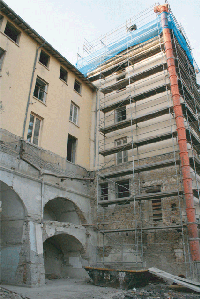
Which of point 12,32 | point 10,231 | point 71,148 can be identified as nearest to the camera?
point 10,231

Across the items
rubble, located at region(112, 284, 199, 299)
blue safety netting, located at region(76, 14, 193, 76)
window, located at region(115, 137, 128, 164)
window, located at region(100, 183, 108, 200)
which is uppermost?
blue safety netting, located at region(76, 14, 193, 76)

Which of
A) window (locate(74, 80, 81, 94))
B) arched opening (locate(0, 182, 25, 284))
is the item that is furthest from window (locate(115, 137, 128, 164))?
arched opening (locate(0, 182, 25, 284))

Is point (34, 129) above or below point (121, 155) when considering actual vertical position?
above

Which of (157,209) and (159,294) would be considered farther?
(157,209)

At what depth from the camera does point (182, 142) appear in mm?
13500

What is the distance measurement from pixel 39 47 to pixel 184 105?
9.54 metres

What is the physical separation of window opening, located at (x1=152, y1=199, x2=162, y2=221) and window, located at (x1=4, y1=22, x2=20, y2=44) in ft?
39.5

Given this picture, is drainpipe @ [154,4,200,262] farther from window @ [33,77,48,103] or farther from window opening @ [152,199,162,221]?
window @ [33,77,48,103]

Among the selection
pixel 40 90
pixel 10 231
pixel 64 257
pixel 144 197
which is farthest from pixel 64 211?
pixel 40 90

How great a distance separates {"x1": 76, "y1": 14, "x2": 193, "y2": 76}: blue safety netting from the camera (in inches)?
694

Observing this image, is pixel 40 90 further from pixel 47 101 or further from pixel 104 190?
pixel 104 190

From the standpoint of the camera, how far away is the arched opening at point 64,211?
49.2 feet

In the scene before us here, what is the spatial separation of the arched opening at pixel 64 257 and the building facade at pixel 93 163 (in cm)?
6

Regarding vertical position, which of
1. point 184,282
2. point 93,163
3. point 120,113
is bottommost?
point 184,282
